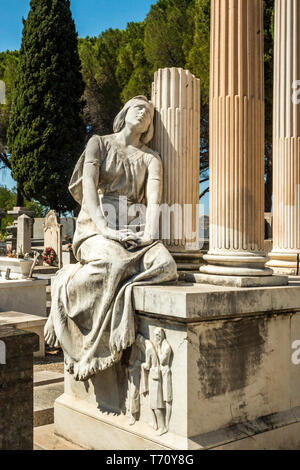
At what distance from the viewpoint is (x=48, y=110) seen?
25031mm

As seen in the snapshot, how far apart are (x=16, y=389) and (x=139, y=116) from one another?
97.6 inches

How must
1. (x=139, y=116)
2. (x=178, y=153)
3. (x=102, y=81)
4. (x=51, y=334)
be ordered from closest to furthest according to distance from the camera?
(x=51, y=334) < (x=139, y=116) < (x=178, y=153) < (x=102, y=81)

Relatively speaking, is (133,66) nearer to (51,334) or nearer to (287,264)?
(287,264)

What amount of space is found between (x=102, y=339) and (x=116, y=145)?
158 centimetres

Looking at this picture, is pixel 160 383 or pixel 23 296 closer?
pixel 160 383

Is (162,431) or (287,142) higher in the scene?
(287,142)

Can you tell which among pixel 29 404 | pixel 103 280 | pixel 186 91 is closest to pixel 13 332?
pixel 29 404

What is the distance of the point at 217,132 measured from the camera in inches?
163

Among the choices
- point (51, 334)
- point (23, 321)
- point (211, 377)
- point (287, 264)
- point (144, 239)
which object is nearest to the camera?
point (211, 377)

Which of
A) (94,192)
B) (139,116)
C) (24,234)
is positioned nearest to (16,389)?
(94,192)

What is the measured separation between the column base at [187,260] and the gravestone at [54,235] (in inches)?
483

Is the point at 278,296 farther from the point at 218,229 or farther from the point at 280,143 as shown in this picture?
the point at 280,143

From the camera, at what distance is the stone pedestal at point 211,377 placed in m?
3.24

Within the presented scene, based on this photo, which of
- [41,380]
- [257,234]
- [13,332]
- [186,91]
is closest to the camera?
[13,332]
